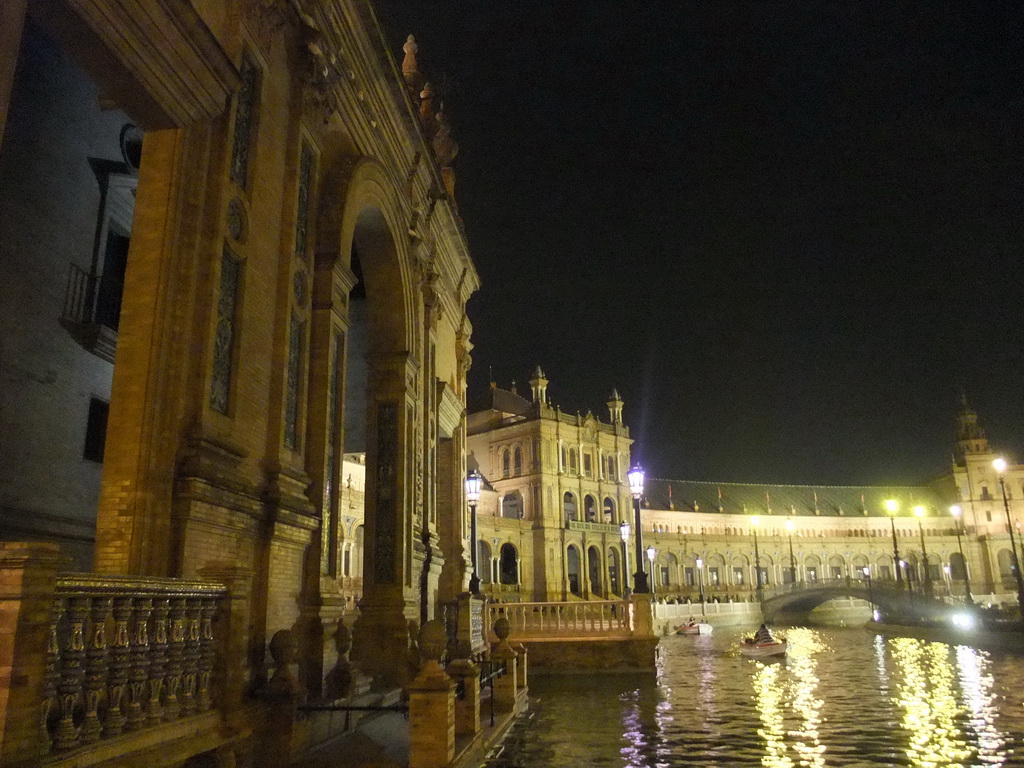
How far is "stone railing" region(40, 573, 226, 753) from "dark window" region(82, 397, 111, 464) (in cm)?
652

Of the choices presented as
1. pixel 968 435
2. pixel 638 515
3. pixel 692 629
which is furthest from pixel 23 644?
pixel 968 435

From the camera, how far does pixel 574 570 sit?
69750 millimetres

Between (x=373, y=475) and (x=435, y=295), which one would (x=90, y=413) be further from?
(x=435, y=295)

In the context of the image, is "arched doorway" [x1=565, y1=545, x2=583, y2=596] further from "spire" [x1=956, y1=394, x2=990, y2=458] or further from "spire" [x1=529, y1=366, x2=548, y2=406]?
"spire" [x1=956, y1=394, x2=990, y2=458]

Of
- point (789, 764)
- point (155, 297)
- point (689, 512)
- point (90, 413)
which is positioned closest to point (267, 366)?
point (155, 297)

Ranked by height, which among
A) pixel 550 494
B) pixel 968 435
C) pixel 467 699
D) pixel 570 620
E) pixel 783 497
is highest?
pixel 968 435

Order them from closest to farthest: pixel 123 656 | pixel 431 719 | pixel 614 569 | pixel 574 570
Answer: pixel 123 656, pixel 431 719, pixel 574 570, pixel 614 569

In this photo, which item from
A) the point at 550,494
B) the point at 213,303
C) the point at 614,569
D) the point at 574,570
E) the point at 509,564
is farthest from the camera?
the point at 614,569

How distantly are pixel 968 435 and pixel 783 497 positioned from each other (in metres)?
25.9

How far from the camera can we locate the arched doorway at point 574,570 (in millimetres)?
68625

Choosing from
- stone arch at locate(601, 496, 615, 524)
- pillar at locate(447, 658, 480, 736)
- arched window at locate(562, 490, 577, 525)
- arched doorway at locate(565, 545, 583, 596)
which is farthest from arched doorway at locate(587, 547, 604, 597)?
pillar at locate(447, 658, 480, 736)

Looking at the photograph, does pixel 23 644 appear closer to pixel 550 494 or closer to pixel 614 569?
pixel 550 494

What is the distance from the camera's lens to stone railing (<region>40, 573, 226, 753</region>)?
4.34 meters

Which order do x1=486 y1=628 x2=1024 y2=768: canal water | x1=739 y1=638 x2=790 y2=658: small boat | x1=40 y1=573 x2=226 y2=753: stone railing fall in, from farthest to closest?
1. x1=739 y1=638 x2=790 y2=658: small boat
2. x1=486 y1=628 x2=1024 y2=768: canal water
3. x1=40 y1=573 x2=226 y2=753: stone railing
